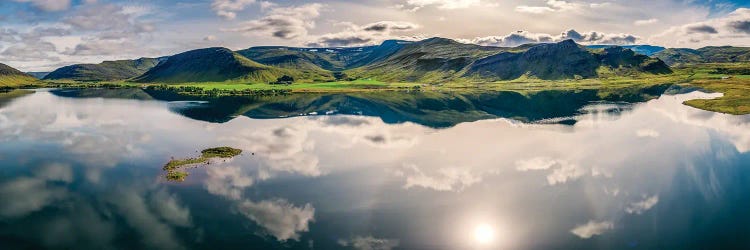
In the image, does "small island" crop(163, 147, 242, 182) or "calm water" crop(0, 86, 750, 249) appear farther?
"small island" crop(163, 147, 242, 182)

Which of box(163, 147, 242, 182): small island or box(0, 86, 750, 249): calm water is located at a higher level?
box(163, 147, 242, 182): small island

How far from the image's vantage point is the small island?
202 feet

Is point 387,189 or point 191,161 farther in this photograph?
point 191,161

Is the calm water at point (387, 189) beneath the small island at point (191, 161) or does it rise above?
beneath

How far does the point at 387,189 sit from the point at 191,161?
109 feet

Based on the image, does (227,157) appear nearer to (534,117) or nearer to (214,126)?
(214,126)

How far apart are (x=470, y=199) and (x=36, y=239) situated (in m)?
40.9

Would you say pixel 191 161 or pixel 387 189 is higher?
pixel 191 161

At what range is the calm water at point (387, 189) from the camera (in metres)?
39.8

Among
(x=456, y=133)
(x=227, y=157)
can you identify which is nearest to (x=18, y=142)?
(x=227, y=157)

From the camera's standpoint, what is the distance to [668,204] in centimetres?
4766

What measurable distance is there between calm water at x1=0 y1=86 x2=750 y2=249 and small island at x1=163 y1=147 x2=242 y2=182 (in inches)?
68.0

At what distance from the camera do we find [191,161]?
70812mm

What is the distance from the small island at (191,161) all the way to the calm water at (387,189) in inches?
68.0
